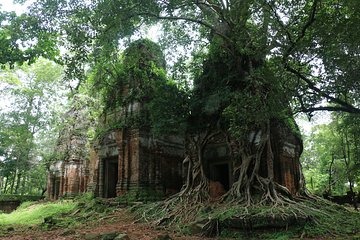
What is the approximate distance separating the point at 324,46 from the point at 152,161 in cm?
831

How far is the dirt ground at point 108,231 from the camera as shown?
788cm

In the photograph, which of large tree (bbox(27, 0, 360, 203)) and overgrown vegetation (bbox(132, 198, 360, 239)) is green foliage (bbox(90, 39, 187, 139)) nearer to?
large tree (bbox(27, 0, 360, 203))

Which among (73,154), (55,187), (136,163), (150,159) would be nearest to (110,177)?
(136,163)

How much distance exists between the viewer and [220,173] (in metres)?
12.9

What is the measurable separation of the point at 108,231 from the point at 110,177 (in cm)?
658

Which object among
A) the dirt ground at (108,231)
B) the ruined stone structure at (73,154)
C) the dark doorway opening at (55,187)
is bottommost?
the dirt ground at (108,231)

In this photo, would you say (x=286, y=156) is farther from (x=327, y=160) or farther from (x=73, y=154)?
(x=327, y=160)

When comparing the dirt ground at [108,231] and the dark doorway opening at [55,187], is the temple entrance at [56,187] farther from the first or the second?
the dirt ground at [108,231]

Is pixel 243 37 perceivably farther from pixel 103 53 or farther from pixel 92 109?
pixel 92 109

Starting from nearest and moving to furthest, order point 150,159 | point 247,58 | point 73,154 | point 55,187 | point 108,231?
point 108,231
point 247,58
point 150,159
point 73,154
point 55,187

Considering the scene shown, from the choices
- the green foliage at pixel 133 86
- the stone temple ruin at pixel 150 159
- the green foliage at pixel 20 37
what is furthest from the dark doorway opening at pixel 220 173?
the green foliage at pixel 20 37

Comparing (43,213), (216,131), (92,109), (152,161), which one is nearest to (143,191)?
(152,161)

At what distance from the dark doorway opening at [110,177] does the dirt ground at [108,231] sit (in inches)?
139

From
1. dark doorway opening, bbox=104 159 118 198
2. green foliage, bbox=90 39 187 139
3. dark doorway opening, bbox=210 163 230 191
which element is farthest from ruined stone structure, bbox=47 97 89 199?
dark doorway opening, bbox=210 163 230 191
